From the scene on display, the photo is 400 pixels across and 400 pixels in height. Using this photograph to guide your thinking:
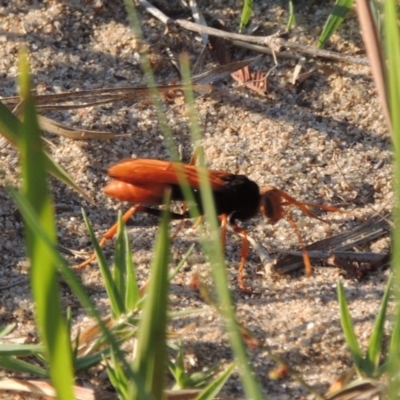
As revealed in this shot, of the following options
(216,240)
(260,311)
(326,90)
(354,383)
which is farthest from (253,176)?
(216,240)

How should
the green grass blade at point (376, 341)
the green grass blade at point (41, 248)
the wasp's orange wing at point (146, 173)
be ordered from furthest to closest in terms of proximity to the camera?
the wasp's orange wing at point (146, 173) → the green grass blade at point (376, 341) → the green grass blade at point (41, 248)

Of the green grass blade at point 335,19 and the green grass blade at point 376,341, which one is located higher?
the green grass blade at point 335,19

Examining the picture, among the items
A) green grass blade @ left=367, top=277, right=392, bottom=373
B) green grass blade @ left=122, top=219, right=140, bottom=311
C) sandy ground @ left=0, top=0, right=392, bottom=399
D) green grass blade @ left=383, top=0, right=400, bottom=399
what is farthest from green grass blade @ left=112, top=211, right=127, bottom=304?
green grass blade @ left=383, top=0, right=400, bottom=399

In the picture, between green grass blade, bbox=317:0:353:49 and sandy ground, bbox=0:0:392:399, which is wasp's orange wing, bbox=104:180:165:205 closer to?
sandy ground, bbox=0:0:392:399

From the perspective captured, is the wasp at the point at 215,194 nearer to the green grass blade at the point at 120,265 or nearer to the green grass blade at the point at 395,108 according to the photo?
the green grass blade at the point at 120,265

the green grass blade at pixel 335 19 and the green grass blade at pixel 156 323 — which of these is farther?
the green grass blade at pixel 335 19

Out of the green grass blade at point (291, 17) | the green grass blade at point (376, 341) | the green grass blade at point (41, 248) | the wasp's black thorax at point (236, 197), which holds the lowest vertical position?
the green grass blade at point (376, 341)

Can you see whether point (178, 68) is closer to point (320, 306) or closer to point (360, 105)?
point (360, 105)

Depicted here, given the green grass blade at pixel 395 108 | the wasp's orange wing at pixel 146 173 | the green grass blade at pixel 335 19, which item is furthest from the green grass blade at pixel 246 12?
the green grass blade at pixel 395 108
